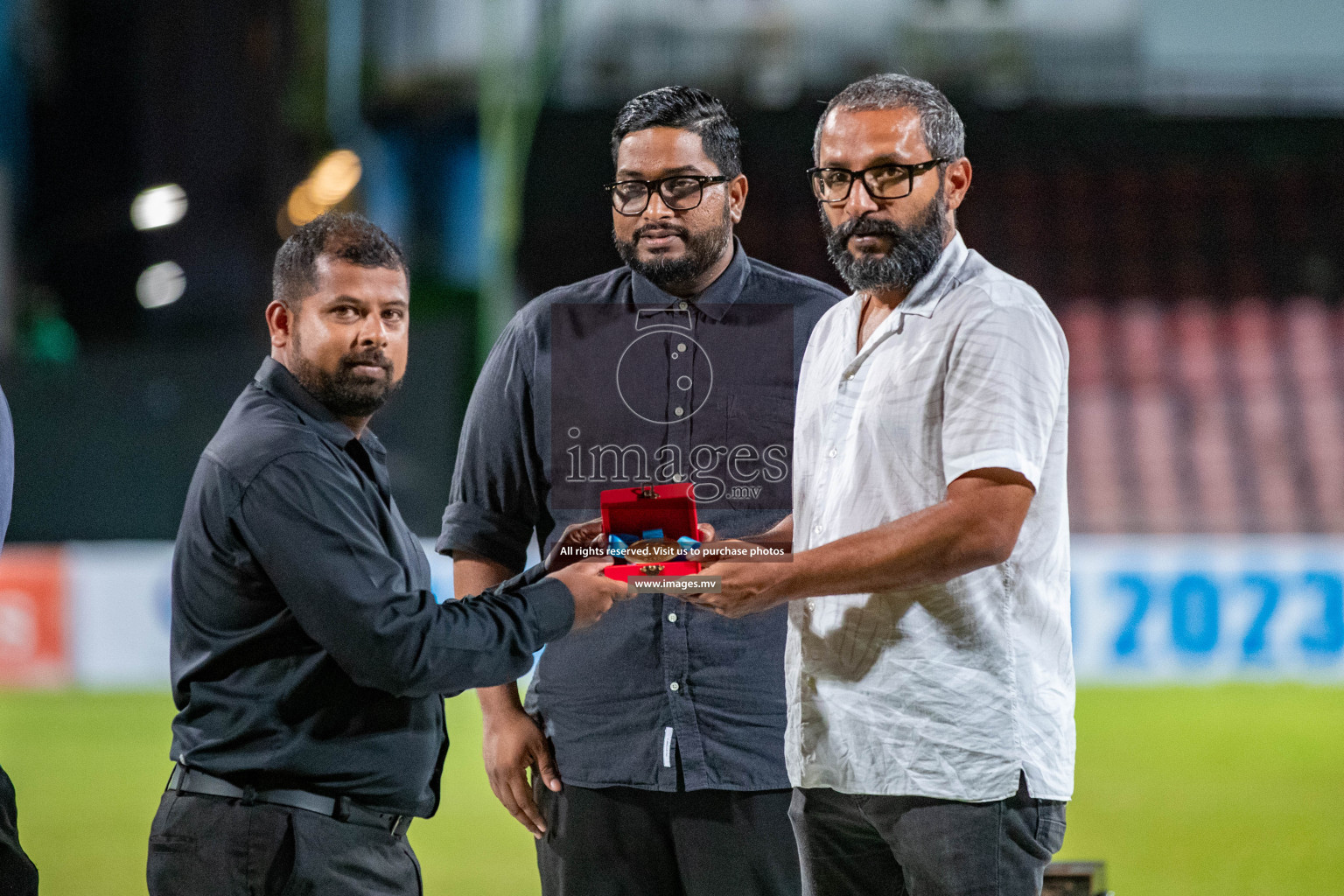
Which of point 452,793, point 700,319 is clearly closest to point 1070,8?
point 452,793

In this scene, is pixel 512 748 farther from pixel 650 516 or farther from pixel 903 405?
pixel 903 405

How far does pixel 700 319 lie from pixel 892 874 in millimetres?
999

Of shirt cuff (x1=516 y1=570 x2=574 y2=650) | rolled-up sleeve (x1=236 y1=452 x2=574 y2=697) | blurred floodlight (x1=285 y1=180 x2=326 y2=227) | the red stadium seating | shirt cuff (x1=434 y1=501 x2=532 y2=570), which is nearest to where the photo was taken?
rolled-up sleeve (x1=236 y1=452 x2=574 y2=697)

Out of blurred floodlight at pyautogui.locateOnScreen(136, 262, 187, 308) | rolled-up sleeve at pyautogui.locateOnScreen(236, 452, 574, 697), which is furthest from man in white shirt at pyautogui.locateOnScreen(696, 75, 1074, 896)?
blurred floodlight at pyautogui.locateOnScreen(136, 262, 187, 308)

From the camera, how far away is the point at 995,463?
6.29 ft

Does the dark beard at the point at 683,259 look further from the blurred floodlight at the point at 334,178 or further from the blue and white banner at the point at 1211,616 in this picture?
the blurred floodlight at the point at 334,178

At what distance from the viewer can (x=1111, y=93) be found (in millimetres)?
13875

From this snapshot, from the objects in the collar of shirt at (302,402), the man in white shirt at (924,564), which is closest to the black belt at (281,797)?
the collar of shirt at (302,402)

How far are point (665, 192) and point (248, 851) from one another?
132cm

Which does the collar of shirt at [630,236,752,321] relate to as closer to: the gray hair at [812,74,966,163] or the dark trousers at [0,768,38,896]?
the gray hair at [812,74,966,163]

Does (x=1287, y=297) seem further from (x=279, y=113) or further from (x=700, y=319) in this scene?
(x=700, y=319)

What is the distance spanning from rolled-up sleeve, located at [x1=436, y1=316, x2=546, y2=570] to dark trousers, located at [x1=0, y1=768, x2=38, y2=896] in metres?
0.93

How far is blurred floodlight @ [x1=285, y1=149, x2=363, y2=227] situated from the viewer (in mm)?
12508

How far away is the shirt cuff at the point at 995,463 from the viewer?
6.28ft
